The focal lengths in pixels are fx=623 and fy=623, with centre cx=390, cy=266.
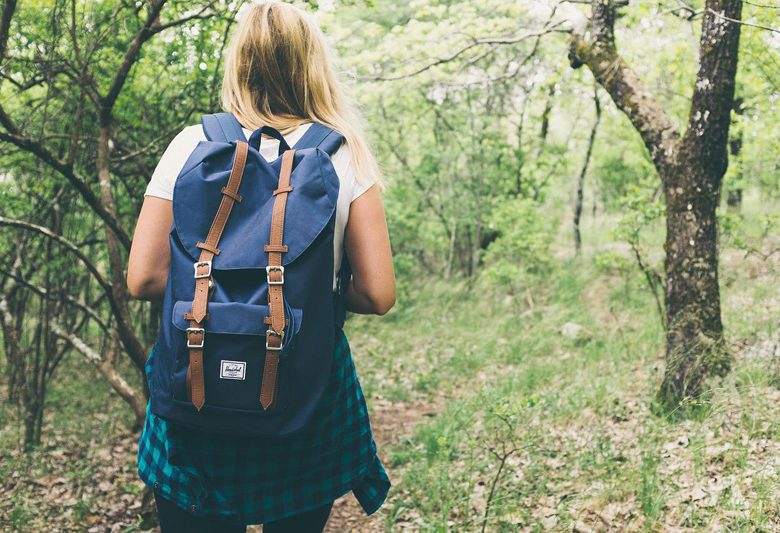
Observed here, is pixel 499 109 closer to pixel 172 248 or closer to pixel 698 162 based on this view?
pixel 698 162

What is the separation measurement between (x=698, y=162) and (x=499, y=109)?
6995 millimetres

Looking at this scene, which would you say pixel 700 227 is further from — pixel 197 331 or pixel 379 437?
pixel 197 331

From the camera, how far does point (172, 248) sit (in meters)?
1.37

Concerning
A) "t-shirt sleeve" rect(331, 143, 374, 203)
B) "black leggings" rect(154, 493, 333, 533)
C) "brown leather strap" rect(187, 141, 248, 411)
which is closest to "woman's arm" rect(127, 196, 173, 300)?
"brown leather strap" rect(187, 141, 248, 411)

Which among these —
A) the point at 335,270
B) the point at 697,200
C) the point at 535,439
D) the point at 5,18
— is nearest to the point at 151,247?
the point at 335,270

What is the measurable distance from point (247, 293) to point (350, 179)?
0.39m

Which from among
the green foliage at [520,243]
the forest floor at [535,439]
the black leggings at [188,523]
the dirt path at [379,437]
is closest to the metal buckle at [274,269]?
the black leggings at [188,523]

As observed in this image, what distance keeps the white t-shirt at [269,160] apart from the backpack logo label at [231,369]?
0.36m

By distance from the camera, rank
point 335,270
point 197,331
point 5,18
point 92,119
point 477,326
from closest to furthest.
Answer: point 197,331 → point 335,270 → point 5,18 → point 92,119 → point 477,326

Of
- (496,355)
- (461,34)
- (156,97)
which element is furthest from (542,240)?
(156,97)

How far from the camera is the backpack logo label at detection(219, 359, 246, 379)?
4.30 ft

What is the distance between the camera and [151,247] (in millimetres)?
1456

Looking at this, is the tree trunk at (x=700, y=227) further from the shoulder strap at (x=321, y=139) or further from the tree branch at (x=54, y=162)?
the tree branch at (x=54, y=162)

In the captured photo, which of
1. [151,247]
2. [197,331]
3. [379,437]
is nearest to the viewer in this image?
[197,331]
